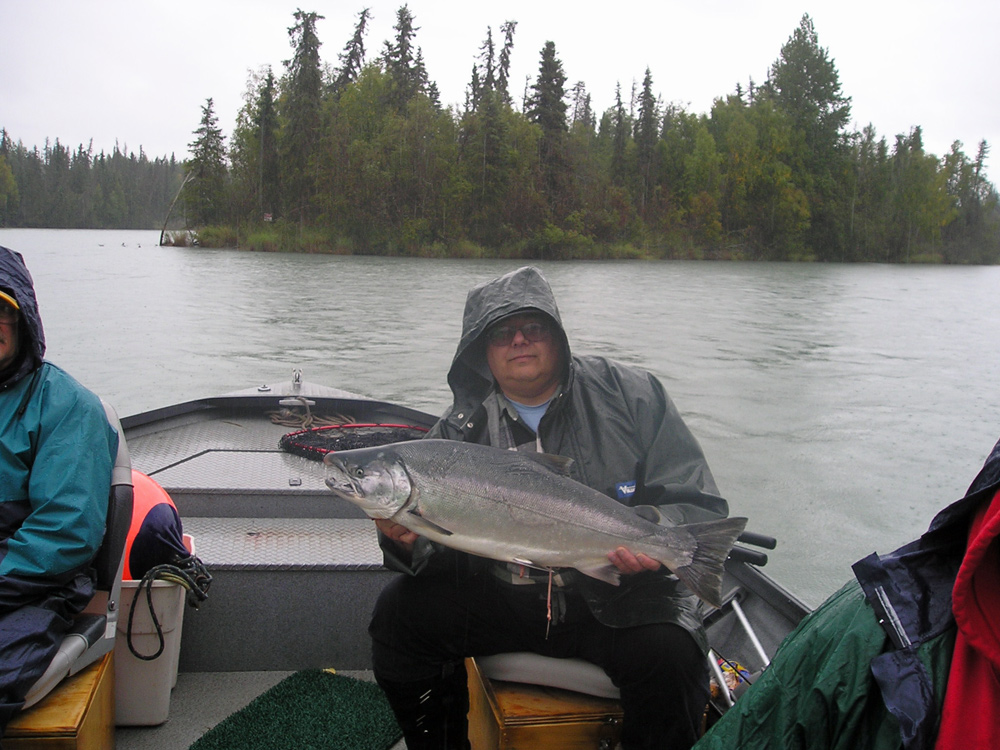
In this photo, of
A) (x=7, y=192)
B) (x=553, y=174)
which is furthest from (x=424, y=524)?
(x=7, y=192)

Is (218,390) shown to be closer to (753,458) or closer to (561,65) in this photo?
(753,458)

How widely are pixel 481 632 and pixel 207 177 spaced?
5641 centimetres

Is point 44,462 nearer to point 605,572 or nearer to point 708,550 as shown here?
point 605,572

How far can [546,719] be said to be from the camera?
2.19 m

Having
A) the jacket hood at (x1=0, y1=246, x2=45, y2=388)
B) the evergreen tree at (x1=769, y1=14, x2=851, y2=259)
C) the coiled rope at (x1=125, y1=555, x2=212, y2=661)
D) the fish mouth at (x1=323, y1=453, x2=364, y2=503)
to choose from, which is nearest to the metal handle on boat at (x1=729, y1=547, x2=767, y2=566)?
the fish mouth at (x1=323, y1=453, x2=364, y2=503)

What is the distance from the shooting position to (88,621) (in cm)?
229

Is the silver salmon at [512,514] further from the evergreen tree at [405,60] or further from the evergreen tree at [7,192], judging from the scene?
the evergreen tree at [7,192]

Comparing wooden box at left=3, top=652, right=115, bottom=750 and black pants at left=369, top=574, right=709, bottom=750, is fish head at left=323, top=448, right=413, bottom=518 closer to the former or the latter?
black pants at left=369, top=574, right=709, bottom=750

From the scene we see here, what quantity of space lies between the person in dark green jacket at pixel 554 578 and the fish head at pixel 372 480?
7.1 inches

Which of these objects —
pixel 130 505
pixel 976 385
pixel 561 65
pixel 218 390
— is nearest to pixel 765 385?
pixel 976 385

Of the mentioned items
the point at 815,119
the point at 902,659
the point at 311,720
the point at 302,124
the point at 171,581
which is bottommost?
the point at 311,720

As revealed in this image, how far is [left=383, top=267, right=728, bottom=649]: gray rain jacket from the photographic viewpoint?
2.28m

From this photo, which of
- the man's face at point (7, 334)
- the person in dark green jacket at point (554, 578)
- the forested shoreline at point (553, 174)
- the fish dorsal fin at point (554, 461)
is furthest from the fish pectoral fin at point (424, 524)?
the forested shoreline at point (553, 174)

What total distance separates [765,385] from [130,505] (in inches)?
491
